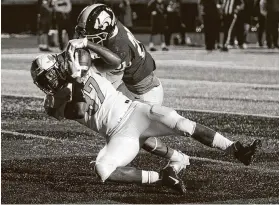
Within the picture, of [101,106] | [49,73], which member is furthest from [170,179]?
[49,73]

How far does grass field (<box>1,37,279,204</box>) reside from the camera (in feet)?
25.8

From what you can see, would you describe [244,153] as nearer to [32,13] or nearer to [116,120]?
[116,120]

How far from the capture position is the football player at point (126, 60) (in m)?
7.83

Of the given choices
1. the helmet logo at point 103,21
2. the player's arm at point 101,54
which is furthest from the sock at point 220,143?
the helmet logo at point 103,21

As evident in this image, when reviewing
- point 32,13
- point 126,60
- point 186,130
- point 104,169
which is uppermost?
point 126,60

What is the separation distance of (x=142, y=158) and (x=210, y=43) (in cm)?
1532

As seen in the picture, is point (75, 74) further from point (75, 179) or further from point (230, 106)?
point (230, 106)

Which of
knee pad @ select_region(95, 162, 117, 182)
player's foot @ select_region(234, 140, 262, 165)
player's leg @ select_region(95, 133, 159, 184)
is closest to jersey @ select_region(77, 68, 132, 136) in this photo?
player's leg @ select_region(95, 133, 159, 184)

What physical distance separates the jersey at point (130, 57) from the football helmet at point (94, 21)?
266mm

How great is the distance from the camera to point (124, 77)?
339 inches

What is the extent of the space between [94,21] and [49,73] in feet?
2.25

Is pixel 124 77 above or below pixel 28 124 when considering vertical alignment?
above

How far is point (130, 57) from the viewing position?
8367 millimetres

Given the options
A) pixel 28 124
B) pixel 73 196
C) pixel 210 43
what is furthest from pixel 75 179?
pixel 210 43
